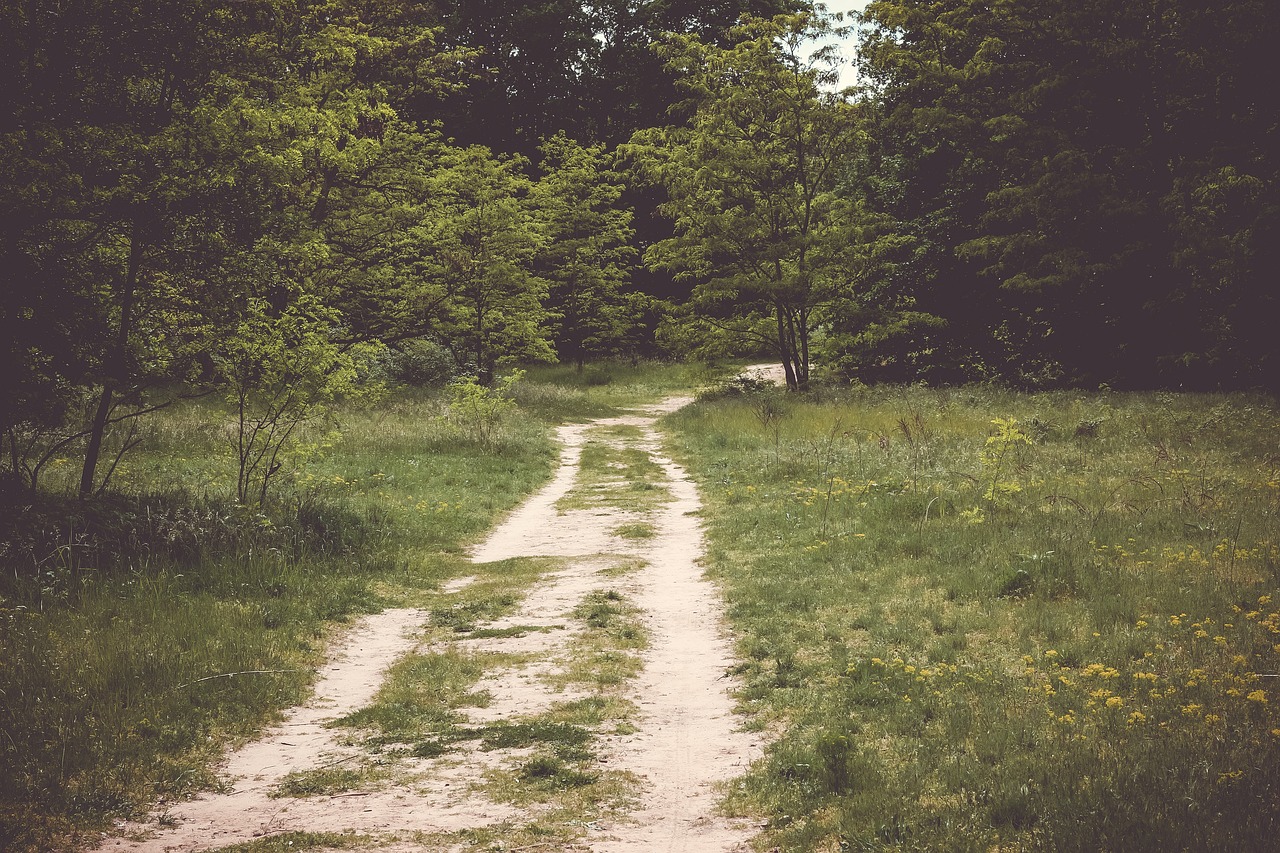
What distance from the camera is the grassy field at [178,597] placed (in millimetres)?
5426

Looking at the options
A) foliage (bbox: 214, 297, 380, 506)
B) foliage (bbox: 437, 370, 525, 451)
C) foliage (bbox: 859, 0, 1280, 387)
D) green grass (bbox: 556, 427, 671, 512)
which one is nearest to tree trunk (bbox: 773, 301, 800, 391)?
foliage (bbox: 859, 0, 1280, 387)

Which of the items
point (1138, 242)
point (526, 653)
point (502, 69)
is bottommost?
point (526, 653)

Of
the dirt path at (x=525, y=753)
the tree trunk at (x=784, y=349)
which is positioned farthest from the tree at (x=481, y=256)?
the dirt path at (x=525, y=753)

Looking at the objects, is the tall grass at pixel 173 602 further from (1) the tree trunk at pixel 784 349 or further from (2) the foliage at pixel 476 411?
(1) the tree trunk at pixel 784 349

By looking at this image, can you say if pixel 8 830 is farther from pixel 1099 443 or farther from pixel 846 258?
pixel 846 258

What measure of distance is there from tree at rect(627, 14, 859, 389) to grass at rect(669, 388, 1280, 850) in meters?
13.2

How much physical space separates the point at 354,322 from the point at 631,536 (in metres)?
20.1

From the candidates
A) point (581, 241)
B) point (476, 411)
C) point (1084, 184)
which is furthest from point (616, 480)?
point (581, 241)

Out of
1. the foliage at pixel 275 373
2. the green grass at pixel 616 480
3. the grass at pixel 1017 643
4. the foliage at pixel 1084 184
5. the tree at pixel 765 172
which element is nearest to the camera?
the grass at pixel 1017 643

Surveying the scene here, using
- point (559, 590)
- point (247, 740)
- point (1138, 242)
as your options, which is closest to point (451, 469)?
point (559, 590)

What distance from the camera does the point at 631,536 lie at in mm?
12875

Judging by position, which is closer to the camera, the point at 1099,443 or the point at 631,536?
the point at 631,536

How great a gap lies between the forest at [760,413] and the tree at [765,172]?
0.49 ft

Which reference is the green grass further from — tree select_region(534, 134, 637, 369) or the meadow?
tree select_region(534, 134, 637, 369)
